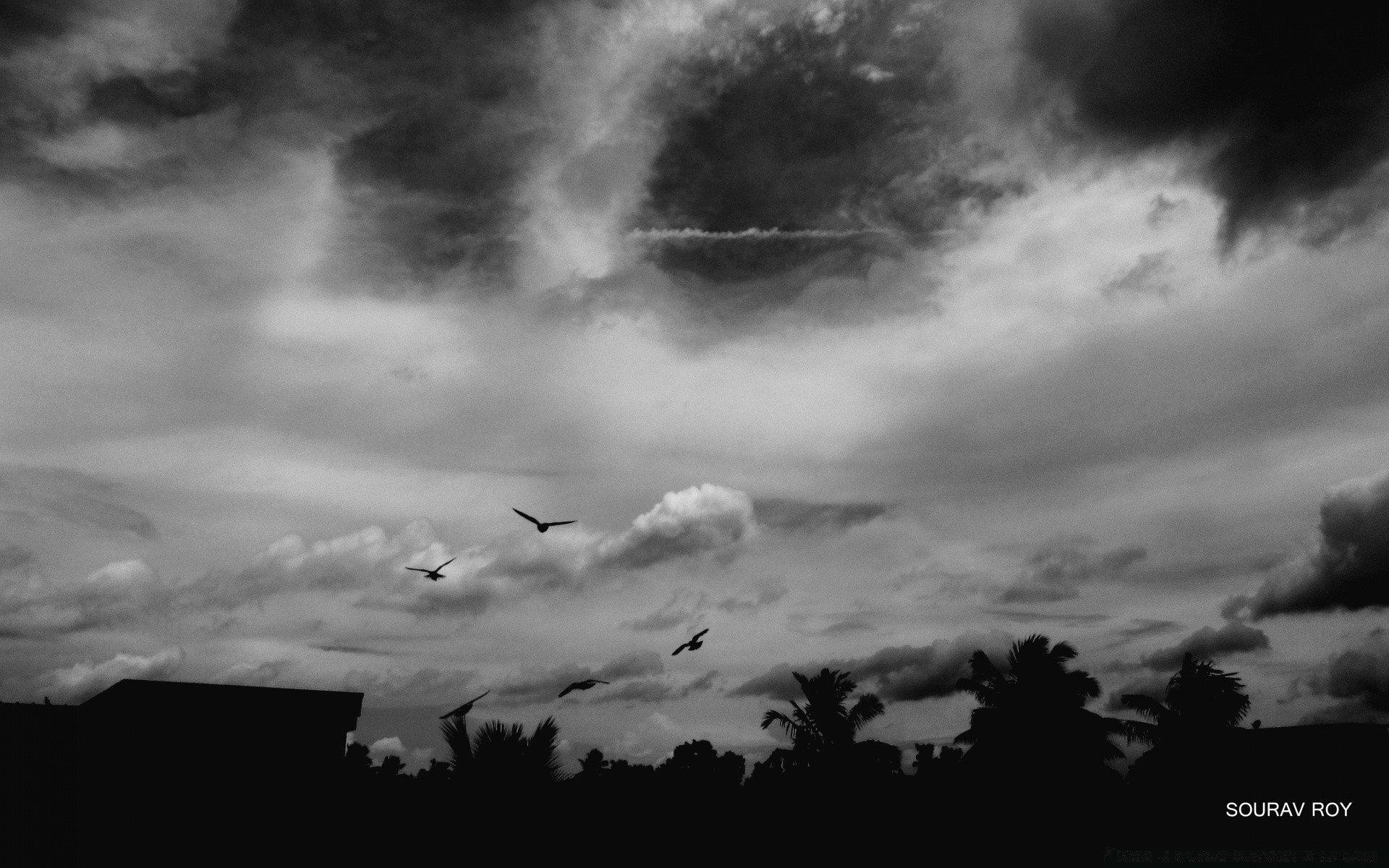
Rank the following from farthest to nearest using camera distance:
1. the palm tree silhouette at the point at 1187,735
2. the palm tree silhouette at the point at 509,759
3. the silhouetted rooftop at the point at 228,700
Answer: the palm tree silhouette at the point at 1187,735 < the silhouetted rooftop at the point at 228,700 < the palm tree silhouette at the point at 509,759

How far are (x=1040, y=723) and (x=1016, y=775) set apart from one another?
2.21 metres

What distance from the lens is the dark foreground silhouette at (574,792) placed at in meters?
16.8

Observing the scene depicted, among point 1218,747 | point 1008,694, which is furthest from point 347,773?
point 1218,747

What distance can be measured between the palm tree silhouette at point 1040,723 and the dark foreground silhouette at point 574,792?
0.45ft

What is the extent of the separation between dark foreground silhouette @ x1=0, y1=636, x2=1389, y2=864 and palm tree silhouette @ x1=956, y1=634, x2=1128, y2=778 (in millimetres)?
137

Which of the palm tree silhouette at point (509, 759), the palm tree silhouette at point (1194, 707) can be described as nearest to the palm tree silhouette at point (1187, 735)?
the palm tree silhouette at point (1194, 707)

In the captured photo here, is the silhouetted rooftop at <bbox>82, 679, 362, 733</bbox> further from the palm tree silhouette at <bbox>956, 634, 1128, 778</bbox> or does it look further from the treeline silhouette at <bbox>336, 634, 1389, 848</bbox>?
the palm tree silhouette at <bbox>956, 634, 1128, 778</bbox>

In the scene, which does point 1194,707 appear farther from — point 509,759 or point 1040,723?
point 509,759

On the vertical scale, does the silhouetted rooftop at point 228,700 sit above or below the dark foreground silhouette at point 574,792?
above

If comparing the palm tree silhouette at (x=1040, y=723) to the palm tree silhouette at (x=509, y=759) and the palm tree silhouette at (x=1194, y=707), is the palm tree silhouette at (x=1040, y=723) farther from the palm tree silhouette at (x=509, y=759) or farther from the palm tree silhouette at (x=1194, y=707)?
the palm tree silhouette at (x=509, y=759)

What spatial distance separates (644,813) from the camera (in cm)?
1794

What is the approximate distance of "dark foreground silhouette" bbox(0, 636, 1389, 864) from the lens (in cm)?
1683

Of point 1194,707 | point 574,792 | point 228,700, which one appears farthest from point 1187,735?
point 228,700

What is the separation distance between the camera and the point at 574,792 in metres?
17.2
